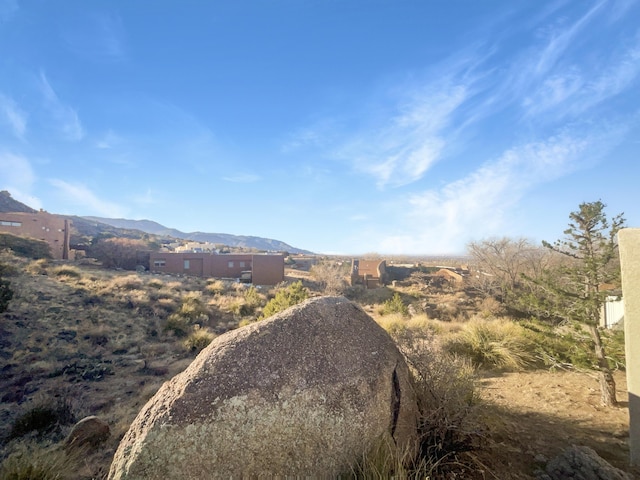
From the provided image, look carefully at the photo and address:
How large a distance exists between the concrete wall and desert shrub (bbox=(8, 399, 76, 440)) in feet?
28.4

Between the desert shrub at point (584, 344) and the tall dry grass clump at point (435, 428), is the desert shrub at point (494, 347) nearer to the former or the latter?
the desert shrub at point (584, 344)

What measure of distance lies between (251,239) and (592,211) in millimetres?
199803

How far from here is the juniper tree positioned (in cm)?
517

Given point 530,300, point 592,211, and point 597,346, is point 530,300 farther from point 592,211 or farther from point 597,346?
point 592,211

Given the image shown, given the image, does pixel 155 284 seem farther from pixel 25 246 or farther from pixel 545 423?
pixel 545 423

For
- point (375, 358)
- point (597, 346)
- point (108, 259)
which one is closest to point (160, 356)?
point (375, 358)

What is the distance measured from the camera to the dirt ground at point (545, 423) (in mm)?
3604

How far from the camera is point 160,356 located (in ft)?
37.8

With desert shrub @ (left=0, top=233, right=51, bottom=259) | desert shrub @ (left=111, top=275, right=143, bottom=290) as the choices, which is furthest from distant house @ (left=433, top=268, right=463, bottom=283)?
desert shrub @ (left=0, top=233, right=51, bottom=259)

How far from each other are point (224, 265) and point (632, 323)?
39.6 m

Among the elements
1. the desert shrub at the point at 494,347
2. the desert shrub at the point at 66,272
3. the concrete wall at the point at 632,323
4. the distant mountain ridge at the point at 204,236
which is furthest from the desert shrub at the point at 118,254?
the distant mountain ridge at the point at 204,236

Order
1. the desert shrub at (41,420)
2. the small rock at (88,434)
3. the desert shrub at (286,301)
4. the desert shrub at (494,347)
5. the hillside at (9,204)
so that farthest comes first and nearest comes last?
the hillside at (9,204)
the desert shrub at (286,301)
the desert shrub at (494,347)
the desert shrub at (41,420)
the small rock at (88,434)

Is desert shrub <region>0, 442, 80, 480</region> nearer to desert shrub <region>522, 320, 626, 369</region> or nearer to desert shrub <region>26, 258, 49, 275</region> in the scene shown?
desert shrub <region>522, 320, 626, 369</region>

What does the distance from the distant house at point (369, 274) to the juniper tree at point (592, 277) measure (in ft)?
93.7
